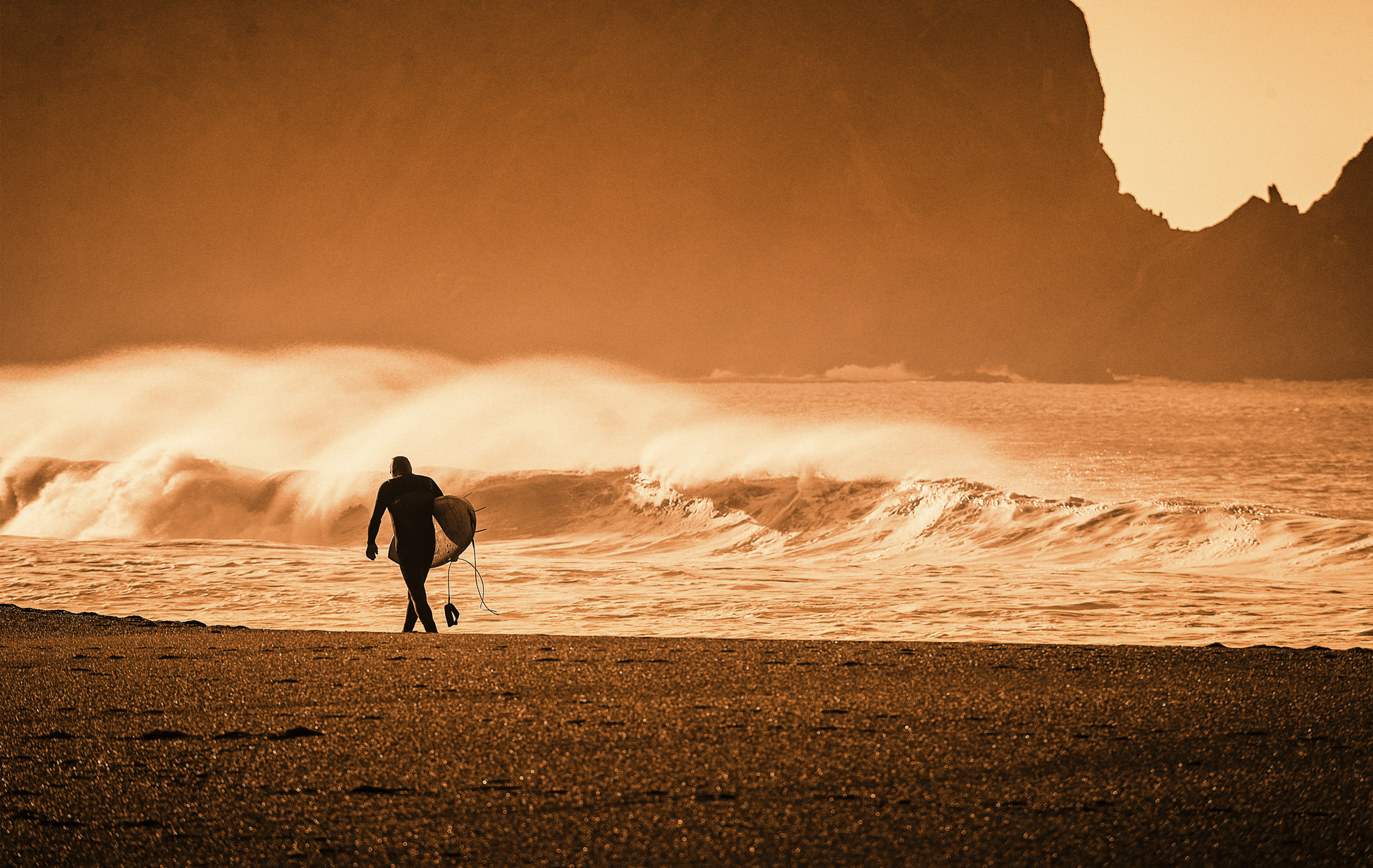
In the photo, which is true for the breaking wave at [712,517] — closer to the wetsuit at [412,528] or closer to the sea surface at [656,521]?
the sea surface at [656,521]

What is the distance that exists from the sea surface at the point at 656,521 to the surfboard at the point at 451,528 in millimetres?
836

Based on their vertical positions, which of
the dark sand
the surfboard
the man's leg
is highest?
the surfboard

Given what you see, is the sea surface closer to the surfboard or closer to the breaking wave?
the breaking wave

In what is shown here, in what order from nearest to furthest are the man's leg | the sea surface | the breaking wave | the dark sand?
the dark sand, the man's leg, the sea surface, the breaking wave

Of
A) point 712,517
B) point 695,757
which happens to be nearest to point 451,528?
point 695,757

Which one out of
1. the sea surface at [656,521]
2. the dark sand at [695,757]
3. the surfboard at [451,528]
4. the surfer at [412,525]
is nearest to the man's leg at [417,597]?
the surfer at [412,525]

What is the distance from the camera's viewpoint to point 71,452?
33.8 metres

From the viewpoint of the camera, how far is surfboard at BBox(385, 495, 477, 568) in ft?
28.3

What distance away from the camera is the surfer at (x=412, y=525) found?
27.4 feet

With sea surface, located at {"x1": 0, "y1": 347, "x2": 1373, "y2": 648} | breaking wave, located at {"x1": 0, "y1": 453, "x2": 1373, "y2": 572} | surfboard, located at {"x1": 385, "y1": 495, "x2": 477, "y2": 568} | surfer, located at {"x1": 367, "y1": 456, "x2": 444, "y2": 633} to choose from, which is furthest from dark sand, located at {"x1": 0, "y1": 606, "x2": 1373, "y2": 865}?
breaking wave, located at {"x1": 0, "y1": 453, "x2": 1373, "y2": 572}

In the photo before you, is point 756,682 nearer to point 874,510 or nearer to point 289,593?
point 289,593

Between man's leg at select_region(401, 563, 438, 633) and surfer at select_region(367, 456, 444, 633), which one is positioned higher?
surfer at select_region(367, 456, 444, 633)

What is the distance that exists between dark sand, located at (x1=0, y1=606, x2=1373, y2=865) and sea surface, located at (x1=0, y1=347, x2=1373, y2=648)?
3.05 meters

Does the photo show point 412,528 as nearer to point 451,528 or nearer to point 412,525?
point 412,525
